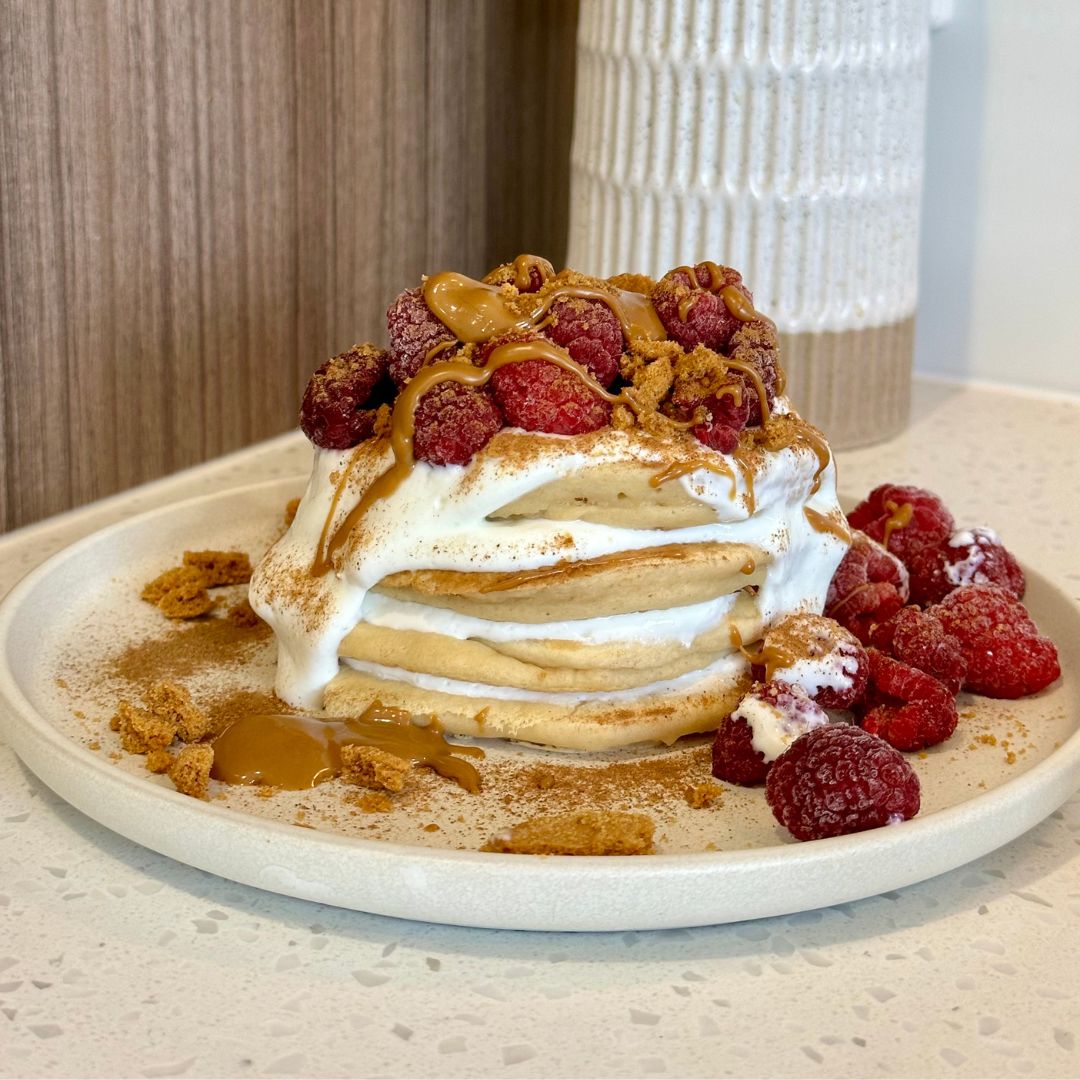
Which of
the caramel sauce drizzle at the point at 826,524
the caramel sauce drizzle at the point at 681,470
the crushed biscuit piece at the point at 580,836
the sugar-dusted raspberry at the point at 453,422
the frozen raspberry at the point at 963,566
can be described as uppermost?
the sugar-dusted raspberry at the point at 453,422

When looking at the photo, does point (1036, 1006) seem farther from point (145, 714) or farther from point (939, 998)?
point (145, 714)

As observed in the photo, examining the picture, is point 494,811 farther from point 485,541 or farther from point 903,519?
point 903,519

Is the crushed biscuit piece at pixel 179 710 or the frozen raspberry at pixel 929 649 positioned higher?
the frozen raspberry at pixel 929 649

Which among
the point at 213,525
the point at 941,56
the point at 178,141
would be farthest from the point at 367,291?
the point at 941,56

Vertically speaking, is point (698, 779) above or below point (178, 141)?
below

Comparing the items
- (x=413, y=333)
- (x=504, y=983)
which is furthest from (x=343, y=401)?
(x=504, y=983)

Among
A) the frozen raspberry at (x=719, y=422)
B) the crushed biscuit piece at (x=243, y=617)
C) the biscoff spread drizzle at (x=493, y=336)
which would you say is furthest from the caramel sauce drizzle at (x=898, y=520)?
the crushed biscuit piece at (x=243, y=617)

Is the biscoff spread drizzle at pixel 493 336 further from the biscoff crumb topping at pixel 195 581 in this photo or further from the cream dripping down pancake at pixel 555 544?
the biscoff crumb topping at pixel 195 581
